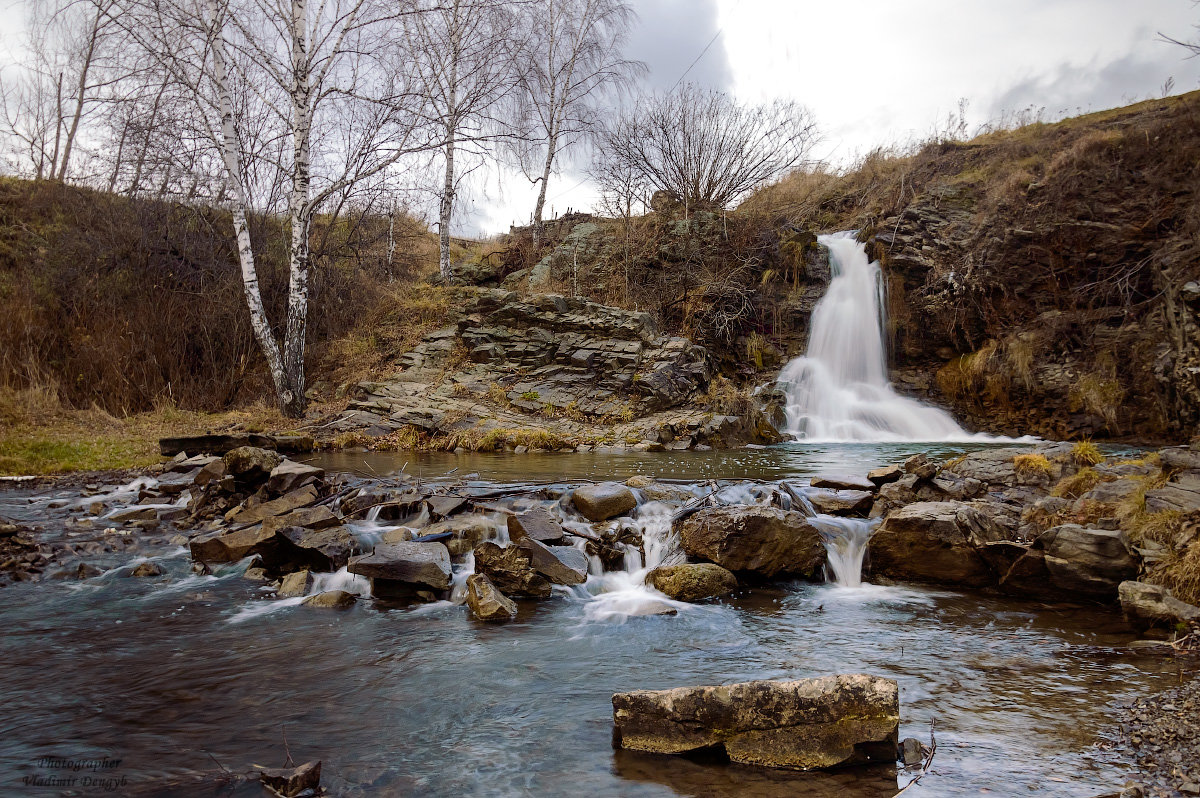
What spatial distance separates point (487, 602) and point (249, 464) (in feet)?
13.9

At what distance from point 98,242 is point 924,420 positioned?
19627mm

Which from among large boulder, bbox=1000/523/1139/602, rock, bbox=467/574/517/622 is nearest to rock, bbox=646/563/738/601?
rock, bbox=467/574/517/622

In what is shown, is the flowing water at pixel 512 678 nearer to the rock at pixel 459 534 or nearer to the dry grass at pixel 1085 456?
the rock at pixel 459 534

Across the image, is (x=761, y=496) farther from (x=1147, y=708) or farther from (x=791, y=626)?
(x=1147, y=708)

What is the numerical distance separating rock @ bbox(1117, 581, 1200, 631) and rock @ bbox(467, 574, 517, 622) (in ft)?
13.2

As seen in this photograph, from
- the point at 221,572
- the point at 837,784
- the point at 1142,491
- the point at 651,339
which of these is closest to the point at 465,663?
the point at 837,784

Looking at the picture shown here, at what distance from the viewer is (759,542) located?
5.18 meters

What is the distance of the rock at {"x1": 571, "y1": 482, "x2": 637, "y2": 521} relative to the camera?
6379 mm

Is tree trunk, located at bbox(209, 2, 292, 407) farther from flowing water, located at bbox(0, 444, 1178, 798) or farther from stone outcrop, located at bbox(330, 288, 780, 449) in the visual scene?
flowing water, located at bbox(0, 444, 1178, 798)

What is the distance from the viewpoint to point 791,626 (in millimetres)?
4254

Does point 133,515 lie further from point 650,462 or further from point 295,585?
point 650,462

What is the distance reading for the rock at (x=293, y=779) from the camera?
2328mm

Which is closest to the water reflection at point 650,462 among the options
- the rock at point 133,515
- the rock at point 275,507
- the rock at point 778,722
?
the rock at point 275,507

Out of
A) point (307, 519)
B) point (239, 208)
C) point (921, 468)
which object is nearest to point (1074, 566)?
point (921, 468)
